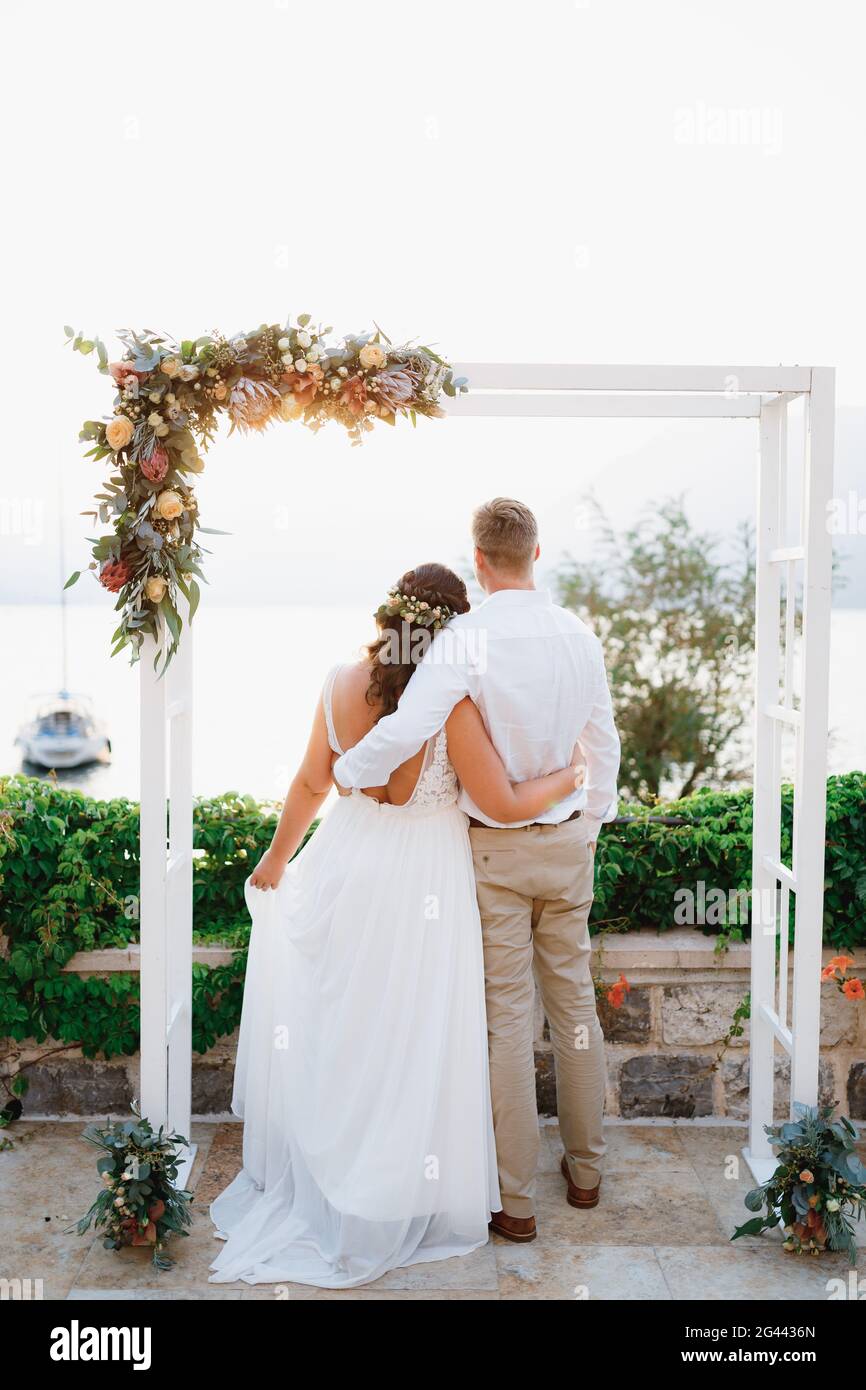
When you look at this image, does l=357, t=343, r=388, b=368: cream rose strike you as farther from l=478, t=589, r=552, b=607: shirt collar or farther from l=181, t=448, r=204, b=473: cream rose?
l=478, t=589, r=552, b=607: shirt collar

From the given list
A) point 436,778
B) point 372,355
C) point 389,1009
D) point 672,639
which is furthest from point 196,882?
point 672,639

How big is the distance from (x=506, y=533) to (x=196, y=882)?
1646 mm

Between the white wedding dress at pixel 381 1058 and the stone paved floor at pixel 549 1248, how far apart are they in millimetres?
92

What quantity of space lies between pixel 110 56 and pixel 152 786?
316 cm

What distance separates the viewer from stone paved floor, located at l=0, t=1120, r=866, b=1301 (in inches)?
95.7

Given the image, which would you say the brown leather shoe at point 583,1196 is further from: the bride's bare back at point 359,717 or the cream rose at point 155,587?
the cream rose at point 155,587

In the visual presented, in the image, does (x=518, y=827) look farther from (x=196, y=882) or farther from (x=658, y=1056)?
(x=196, y=882)

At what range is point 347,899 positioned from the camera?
8.77 ft

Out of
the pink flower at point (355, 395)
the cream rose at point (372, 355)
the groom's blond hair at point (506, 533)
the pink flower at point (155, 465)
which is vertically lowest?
the groom's blond hair at point (506, 533)

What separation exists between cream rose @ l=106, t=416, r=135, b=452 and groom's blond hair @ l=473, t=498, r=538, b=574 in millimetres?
874

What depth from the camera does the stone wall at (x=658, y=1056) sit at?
3.28 meters

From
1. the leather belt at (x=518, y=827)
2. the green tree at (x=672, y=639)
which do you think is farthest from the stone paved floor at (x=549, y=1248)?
the green tree at (x=672, y=639)

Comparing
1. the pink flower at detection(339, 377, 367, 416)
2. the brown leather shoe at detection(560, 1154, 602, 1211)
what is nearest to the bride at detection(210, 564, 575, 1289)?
the brown leather shoe at detection(560, 1154, 602, 1211)
